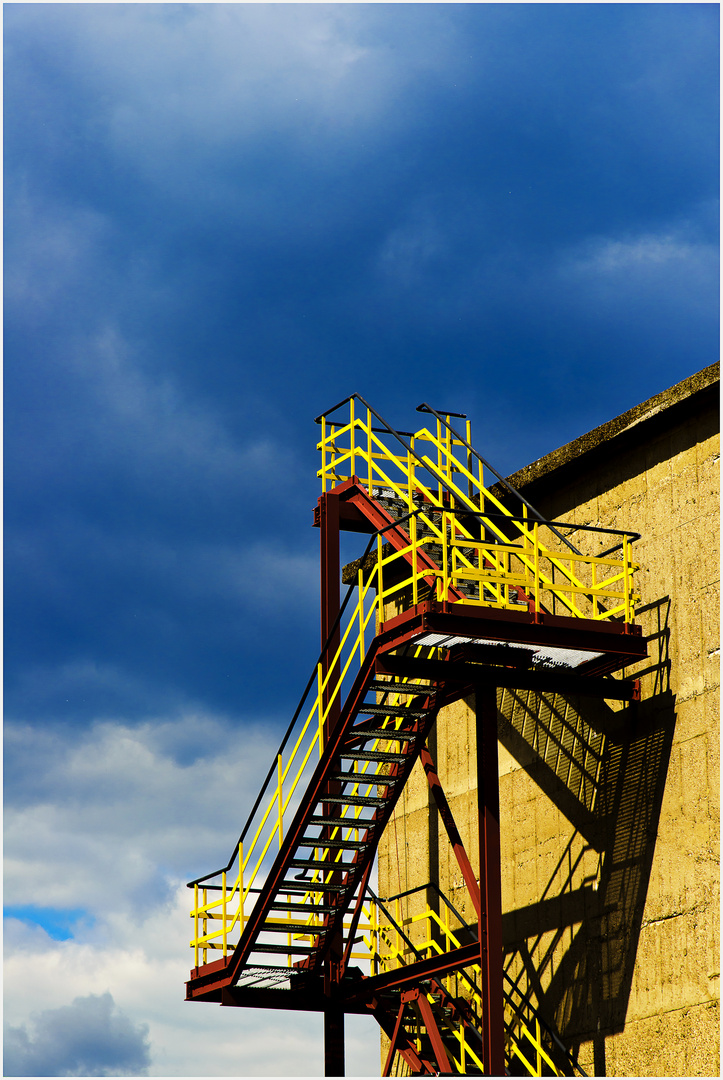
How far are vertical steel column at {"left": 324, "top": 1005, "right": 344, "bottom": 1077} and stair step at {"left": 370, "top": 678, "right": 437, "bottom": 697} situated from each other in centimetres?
561

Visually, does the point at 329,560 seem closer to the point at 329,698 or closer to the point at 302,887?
the point at 329,698

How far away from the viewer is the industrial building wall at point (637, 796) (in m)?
18.0

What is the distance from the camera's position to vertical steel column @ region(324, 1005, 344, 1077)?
20.8 metres

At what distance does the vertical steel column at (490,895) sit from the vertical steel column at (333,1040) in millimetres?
3362

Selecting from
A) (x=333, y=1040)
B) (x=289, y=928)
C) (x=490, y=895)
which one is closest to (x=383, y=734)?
(x=490, y=895)

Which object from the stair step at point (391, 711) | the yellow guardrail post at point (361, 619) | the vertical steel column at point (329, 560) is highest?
the vertical steel column at point (329, 560)

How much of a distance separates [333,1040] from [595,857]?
4.80m

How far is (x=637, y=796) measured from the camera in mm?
19297

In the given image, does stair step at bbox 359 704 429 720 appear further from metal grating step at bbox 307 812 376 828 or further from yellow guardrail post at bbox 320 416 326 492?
yellow guardrail post at bbox 320 416 326 492

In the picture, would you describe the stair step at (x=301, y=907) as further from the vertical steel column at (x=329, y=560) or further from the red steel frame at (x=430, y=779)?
the vertical steel column at (x=329, y=560)

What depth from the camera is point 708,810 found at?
18.0 m

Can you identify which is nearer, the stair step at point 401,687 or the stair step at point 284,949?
the stair step at point 401,687

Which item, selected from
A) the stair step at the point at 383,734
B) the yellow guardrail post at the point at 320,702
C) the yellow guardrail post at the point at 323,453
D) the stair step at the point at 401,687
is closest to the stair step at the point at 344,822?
the yellow guardrail post at the point at 320,702

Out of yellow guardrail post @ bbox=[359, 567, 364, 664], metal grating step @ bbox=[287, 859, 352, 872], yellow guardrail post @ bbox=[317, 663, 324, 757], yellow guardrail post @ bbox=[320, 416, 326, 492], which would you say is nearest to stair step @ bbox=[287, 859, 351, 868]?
metal grating step @ bbox=[287, 859, 352, 872]
